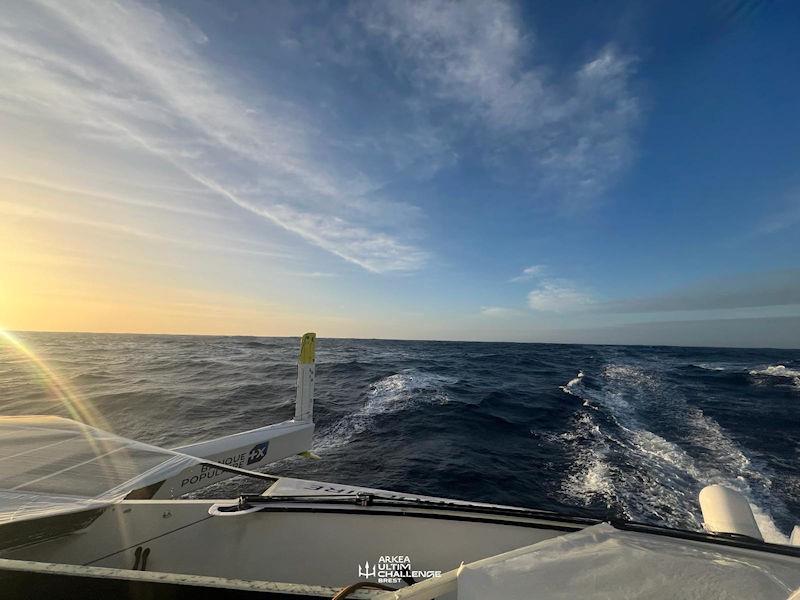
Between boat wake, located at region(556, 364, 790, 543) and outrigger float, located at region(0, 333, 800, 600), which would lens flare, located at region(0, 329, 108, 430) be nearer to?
outrigger float, located at region(0, 333, 800, 600)

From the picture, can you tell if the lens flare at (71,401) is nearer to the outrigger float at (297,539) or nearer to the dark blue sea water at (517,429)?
the dark blue sea water at (517,429)

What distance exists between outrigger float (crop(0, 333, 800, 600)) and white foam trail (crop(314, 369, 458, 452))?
700cm

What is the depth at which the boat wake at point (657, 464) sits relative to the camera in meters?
7.12

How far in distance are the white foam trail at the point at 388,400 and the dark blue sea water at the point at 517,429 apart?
98 millimetres

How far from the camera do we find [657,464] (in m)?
9.34

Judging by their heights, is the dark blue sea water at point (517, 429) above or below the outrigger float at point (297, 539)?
below

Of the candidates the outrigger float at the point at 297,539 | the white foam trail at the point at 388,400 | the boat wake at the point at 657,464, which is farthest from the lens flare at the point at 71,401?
the boat wake at the point at 657,464

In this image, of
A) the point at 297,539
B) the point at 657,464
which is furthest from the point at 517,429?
the point at 297,539

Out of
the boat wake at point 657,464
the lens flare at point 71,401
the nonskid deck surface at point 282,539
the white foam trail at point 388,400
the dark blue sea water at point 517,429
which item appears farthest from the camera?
the lens flare at point 71,401

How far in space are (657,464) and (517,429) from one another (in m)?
4.11

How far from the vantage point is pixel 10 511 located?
9.66ft

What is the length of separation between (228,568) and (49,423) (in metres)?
3.52

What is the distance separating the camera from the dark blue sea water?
7.83 m

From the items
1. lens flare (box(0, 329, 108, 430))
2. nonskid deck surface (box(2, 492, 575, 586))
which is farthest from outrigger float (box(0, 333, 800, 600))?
lens flare (box(0, 329, 108, 430))
